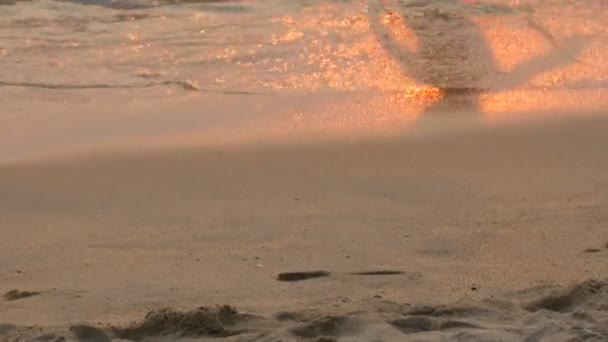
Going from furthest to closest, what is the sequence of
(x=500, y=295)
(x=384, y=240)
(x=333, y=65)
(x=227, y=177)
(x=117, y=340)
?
(x=333, y=65) < (x=227, y=177) < (x=384, y=240) < (x=500, y=295) < (x=117, y=340)

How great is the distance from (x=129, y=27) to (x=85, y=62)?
1.45 m

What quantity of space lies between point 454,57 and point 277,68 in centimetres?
144

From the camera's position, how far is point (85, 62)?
7352 millimetres

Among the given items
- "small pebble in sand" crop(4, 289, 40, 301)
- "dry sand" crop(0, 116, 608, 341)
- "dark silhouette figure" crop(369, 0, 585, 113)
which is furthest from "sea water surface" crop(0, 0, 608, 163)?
"small pebble in sand" crop(4, 289, 40, 301)

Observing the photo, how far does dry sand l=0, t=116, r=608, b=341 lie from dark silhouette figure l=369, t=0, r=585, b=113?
105cm

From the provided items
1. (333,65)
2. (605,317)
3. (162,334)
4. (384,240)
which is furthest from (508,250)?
(333,65)

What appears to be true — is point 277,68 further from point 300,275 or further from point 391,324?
point 391,324

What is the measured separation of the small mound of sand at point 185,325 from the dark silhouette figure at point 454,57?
310 cm

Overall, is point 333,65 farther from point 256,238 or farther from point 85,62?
point 256,238

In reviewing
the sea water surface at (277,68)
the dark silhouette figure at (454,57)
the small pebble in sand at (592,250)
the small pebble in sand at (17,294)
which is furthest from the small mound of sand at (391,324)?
the dark silhouette figure at (454,57)

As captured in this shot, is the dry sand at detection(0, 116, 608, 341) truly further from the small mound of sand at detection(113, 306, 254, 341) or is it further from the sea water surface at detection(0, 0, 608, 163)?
the sea water surface at detection(0, 0, 608, 163)

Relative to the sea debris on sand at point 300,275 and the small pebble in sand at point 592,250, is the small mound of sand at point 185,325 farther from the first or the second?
the small pebble in sand at point 592,250

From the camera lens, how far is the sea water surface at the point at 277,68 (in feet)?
18.9

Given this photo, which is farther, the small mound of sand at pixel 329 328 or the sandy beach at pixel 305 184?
the sandy beach at pixel 305 184
